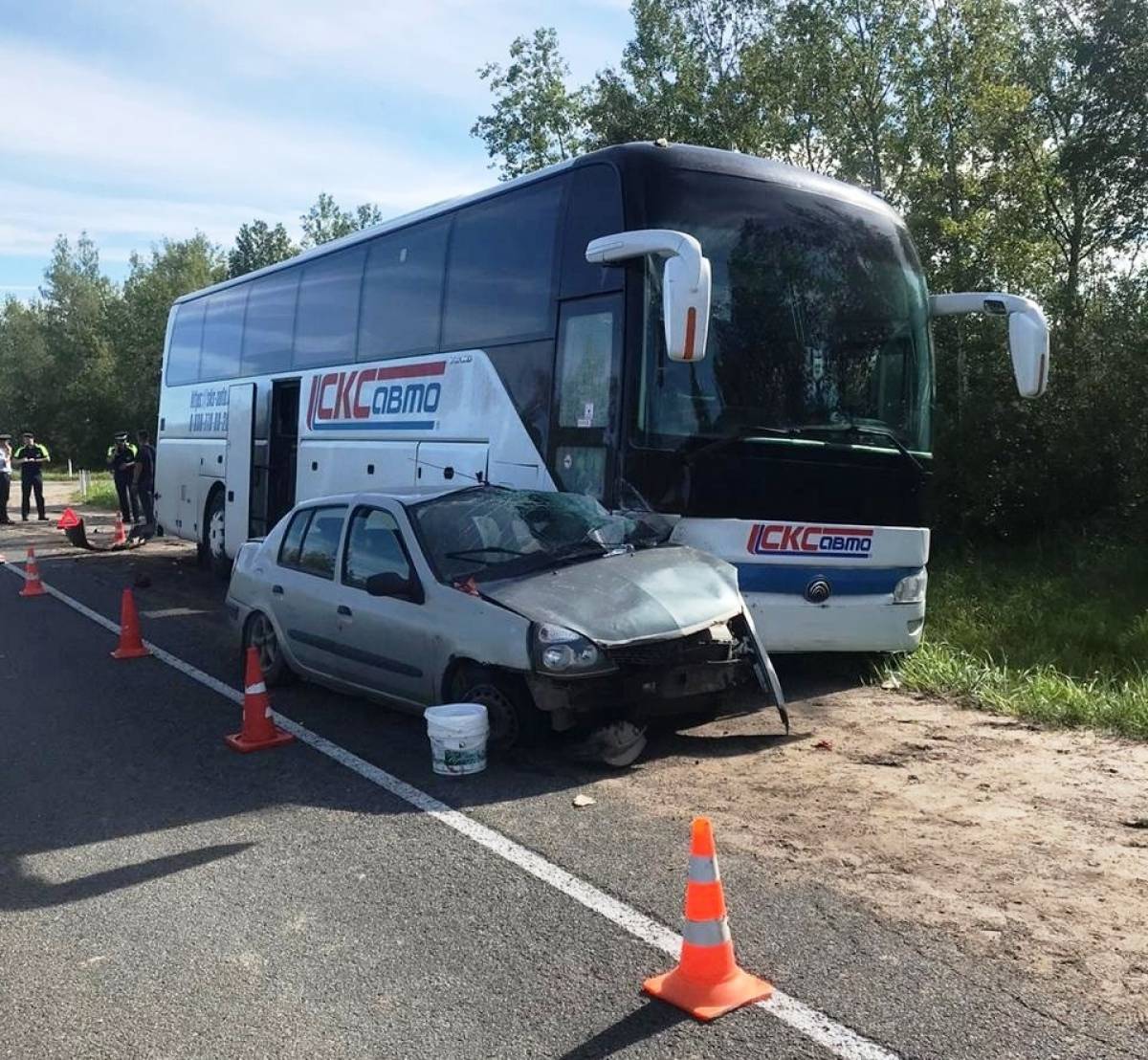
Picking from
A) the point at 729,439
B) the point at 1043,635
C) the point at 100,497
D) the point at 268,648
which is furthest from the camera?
the point at 100,497

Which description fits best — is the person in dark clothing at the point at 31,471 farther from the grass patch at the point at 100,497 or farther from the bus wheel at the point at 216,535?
the bus wheel at the point at 216,535

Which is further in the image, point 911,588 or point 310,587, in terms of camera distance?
point 911,588

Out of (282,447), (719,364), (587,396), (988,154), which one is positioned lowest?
(282,447)

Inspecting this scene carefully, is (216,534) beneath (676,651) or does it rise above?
beneath

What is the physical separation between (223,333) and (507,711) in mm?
10527

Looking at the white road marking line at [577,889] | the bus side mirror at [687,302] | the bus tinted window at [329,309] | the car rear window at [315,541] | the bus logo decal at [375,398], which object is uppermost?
the bus tinted window at [329,309]

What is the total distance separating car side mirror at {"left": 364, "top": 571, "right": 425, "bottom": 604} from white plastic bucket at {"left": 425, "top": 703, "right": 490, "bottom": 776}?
0.88 meters

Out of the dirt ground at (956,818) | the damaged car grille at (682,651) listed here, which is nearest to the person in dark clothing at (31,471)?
the dirt ground at (956,818)

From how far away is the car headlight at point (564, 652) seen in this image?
226 inches

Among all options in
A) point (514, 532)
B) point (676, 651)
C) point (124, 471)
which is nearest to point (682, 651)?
point (676, 651)

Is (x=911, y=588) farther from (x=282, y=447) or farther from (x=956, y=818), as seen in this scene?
(x=282, y=447)

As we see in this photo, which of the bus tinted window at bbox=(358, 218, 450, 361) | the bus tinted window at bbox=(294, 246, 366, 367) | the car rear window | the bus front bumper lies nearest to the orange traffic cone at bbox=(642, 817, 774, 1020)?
the bus front bumper

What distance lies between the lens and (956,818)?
536 cm

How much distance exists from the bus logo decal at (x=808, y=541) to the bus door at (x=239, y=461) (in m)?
7.91
